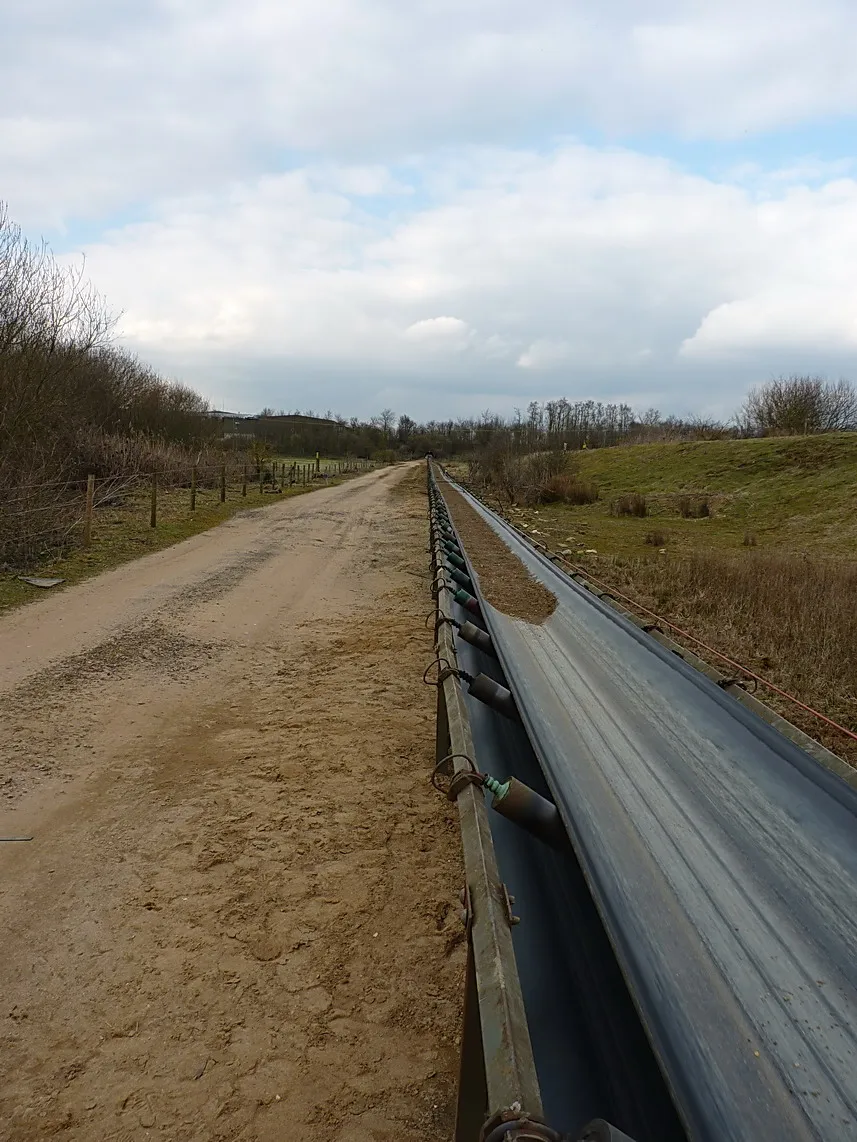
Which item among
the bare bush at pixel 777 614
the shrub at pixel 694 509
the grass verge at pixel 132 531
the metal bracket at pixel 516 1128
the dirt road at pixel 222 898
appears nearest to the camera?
the metal bracket at pixel 516 1128

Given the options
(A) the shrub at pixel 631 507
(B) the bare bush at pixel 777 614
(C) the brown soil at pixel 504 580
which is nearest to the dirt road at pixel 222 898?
(C) the brown soil at pixel 504 580

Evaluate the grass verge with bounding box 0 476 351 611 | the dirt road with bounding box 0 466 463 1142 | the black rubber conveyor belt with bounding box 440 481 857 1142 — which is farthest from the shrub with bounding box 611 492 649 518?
the black rubber conveyor belt with bounding box 440 481 857 1142

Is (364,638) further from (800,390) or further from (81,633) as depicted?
(800,390)

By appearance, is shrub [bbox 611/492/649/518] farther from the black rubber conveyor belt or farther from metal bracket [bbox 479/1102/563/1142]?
metal bracket [bbox 479/1102/563/1142]

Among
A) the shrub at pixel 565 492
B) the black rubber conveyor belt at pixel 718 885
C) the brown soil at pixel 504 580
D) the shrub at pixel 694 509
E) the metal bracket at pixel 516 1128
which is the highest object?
the shrub at pixel 565 492

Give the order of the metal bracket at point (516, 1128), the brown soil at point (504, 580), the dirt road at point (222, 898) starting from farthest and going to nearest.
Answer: the brown soil at point (504, 580) → the dirt road at point (222, 898) → the metal bracket at point (516, 1128)

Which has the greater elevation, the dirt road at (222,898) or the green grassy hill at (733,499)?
the green grassy hill at (733,499)

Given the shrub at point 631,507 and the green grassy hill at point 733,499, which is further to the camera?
the shrub at point 631,507

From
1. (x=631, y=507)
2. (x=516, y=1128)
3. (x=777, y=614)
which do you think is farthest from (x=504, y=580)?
(x=631, y=507)

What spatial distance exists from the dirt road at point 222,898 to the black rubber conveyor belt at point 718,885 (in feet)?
2.25

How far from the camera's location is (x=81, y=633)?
6375mm

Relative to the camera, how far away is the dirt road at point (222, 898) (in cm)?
194

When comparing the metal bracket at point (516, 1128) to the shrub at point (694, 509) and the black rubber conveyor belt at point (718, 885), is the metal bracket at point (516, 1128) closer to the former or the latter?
the black rubber conveyor belt at point (718, 885)

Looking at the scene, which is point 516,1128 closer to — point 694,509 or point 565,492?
point 694,509
